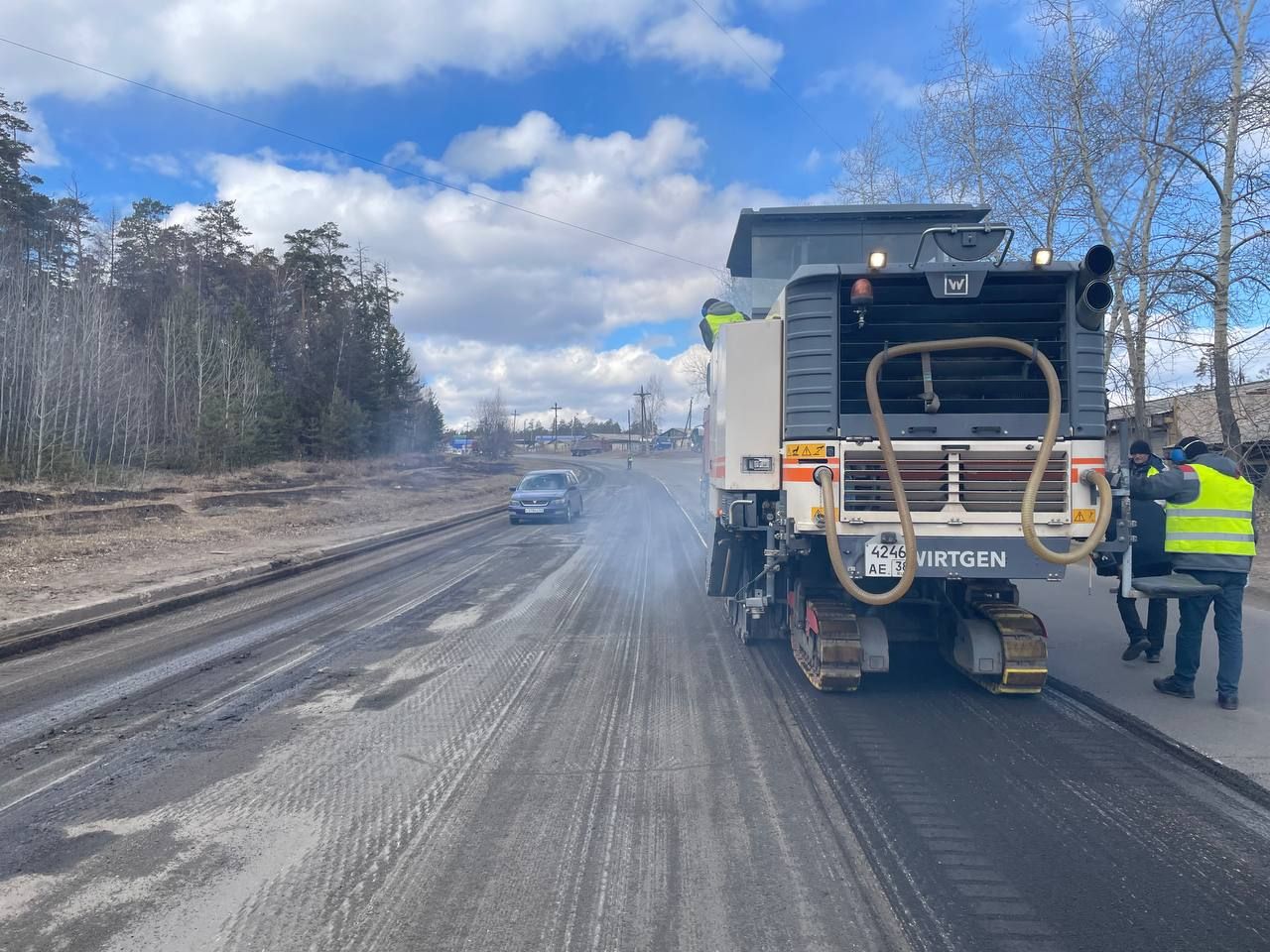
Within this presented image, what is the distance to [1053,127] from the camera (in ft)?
50.3

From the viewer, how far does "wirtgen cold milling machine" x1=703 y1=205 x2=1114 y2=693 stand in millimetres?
5512

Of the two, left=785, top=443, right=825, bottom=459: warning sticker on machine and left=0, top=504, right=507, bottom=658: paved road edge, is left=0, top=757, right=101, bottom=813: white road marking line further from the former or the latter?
left=785, top=443, right=825, bottom=459: warning sticker on machine

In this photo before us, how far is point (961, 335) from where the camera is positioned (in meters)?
5.63

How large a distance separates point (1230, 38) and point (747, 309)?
10178 millimetres

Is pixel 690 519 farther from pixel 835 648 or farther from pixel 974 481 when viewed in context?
pixel 974 481

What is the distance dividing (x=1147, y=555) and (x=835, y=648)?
102 inches

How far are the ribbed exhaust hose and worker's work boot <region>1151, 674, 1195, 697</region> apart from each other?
1.46 meters

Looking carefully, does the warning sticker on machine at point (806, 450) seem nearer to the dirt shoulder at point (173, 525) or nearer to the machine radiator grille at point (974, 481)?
the machine radiator grille at point (974, 481)

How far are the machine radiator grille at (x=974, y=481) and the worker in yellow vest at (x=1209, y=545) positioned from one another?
0.86 metres

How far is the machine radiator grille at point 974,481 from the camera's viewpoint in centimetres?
563

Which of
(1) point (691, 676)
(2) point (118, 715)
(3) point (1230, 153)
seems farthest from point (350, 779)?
(3) point (1230, 153)

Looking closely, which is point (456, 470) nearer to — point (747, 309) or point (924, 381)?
point (747, 309)

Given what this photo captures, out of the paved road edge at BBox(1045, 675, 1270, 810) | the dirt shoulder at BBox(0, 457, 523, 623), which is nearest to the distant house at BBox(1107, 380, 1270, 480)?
the paved road edge at BBox(1045, 675, 1270, 810)

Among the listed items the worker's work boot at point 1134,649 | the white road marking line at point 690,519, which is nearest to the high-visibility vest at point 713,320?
the white road marking line at point 690,519
